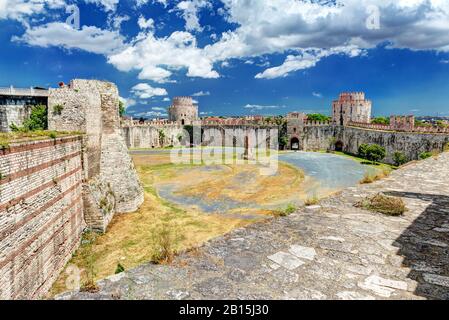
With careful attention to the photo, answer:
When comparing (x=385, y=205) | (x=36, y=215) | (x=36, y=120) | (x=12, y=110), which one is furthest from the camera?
(x=12, y=110)

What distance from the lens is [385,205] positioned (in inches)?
207

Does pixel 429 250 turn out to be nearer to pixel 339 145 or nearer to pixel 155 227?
pixel 155 227

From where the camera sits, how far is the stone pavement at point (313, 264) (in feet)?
9.42

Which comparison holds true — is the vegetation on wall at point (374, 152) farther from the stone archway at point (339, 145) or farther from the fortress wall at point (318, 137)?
the fortress wall at point (318, 137)

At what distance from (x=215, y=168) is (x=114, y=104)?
52.9ft

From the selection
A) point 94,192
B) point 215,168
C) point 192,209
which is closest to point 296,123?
point 215,168

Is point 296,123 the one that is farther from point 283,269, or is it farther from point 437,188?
point 283,269

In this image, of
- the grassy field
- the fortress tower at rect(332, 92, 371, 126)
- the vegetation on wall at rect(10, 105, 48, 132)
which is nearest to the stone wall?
the vegetation on wall at rect(10, 105, 48, 132)

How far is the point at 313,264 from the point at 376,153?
3527 cm

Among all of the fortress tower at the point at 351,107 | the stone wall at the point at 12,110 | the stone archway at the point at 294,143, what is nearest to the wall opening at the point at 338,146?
the fortress tower at the point at 351,107

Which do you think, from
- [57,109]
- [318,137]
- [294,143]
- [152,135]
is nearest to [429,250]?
[57,109]

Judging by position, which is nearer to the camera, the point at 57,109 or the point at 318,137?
the point at 57,109

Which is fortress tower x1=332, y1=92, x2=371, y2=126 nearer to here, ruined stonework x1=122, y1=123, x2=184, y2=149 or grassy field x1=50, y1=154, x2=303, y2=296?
ruined stonework x1=122, y1=123, x2=184, y2=149

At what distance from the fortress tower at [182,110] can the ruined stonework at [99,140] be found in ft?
152
